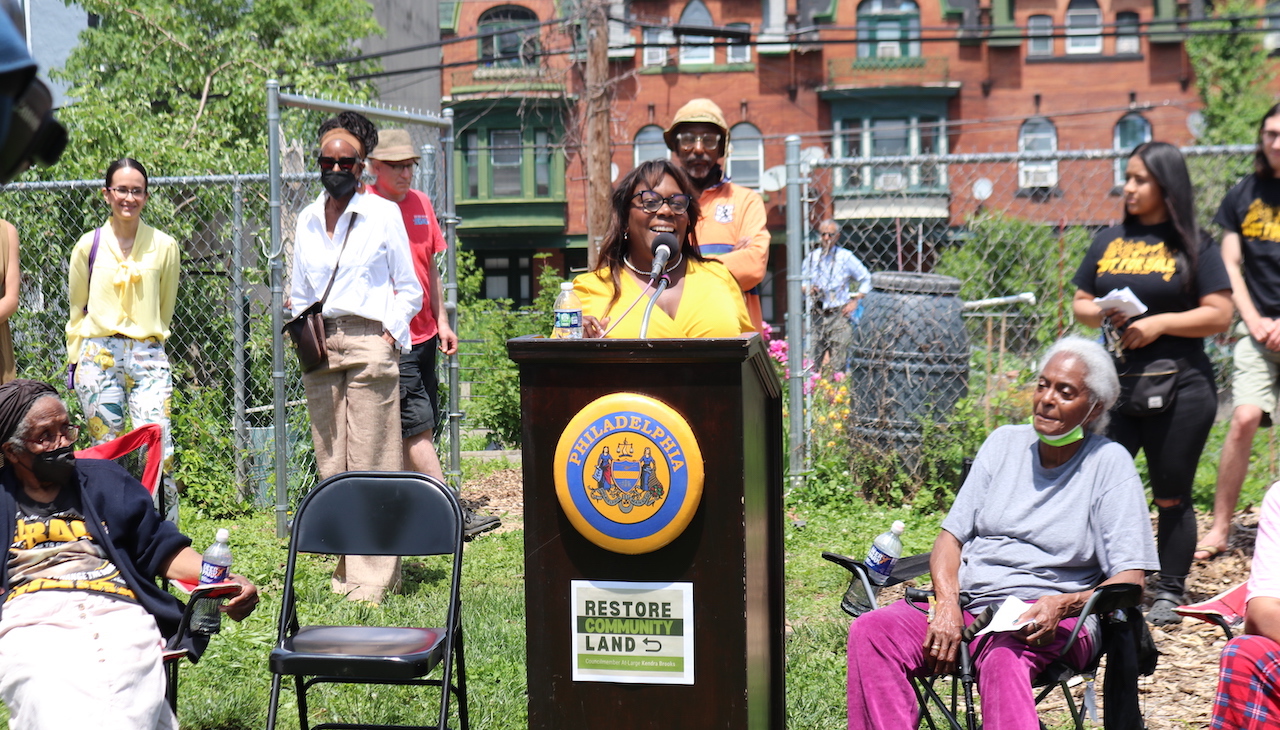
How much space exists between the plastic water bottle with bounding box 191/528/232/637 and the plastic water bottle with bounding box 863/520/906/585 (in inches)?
77.4

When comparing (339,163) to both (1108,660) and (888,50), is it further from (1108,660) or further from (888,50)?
(888,50)

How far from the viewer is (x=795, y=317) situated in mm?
7797

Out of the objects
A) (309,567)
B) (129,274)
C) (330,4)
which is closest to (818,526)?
(309,567)

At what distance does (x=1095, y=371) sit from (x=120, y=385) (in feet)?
16.3

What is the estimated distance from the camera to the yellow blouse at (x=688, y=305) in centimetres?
382

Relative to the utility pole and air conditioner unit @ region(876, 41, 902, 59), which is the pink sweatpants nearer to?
the utility pole

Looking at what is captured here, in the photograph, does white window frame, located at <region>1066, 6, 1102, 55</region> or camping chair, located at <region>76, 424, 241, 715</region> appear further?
white window frame, located at <region>1066, 6, 1102, 55</region>

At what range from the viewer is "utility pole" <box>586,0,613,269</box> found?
15.8 meters

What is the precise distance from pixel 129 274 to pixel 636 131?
81.3ft

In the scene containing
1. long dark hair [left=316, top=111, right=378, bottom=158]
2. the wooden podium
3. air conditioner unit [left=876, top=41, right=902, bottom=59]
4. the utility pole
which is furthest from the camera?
air conditioner unit [left=876, top=41, right=902, bottom=59]

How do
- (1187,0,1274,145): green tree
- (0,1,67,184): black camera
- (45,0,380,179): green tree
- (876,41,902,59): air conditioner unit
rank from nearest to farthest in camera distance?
1. (0,1,67,184): black camera
2. (45,0,380,179): green tree
3. (1187,0,1274,145): green tree
4. (876,41,902,59): air conditioner unit

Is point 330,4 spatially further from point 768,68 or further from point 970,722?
point 970,722

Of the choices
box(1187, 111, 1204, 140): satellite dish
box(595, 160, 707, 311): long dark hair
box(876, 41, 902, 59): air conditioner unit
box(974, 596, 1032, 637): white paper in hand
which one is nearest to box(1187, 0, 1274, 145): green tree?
→ box(1187, 111, 1204, 140): satellite dish

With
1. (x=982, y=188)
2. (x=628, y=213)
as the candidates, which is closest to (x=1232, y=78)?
(x=982, y=188)
